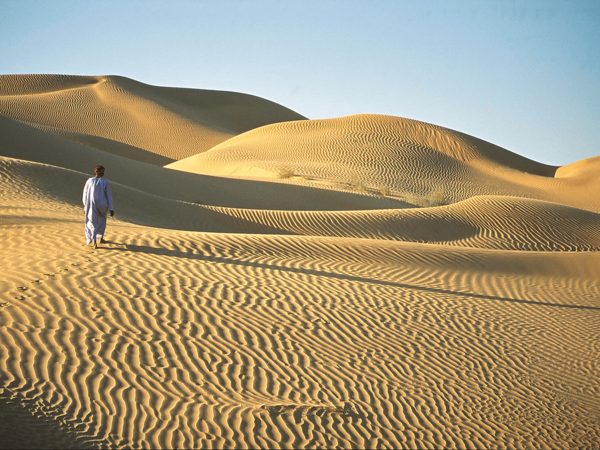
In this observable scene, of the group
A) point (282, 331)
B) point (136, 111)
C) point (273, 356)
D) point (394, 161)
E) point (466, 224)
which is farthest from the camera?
point (136, 111)

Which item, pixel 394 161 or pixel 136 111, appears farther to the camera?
pixel 136 111

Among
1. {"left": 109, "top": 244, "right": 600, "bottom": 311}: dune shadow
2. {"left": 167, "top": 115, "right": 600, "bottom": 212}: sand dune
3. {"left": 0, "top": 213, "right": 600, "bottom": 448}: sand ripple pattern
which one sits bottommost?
{"left": 0, "top": 213, "right": 600, "bottom": 448}: sand ripple pattern

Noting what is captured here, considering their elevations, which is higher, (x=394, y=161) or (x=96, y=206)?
(x=394, y=161)

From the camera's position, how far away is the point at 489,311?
8.85 meters

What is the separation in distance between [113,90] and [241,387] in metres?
66.1

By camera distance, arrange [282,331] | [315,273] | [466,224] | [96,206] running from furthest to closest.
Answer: [466,224] → [315,273] → [96,206] → [282,331]

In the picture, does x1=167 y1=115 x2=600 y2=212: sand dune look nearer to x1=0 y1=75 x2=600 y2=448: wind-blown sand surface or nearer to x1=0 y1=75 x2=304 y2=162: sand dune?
x1=0 y1=75 x2=600 y2=448: wind-blown sand surface

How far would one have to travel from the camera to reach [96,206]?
8.58 metres

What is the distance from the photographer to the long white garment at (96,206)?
8.55m

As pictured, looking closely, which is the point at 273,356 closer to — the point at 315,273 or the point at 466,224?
the point at 315,273

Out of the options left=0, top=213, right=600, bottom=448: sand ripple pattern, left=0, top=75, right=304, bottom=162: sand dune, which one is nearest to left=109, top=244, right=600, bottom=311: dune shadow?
left=0, top=213, right=600, bottom=448: sand ripple pattern

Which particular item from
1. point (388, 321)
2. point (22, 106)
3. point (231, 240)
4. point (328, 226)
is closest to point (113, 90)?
point (22, 106)

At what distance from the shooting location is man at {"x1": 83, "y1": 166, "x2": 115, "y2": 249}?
855 centimetres

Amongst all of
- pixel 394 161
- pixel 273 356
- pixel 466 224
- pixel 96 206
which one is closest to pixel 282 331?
pixel 273 356
